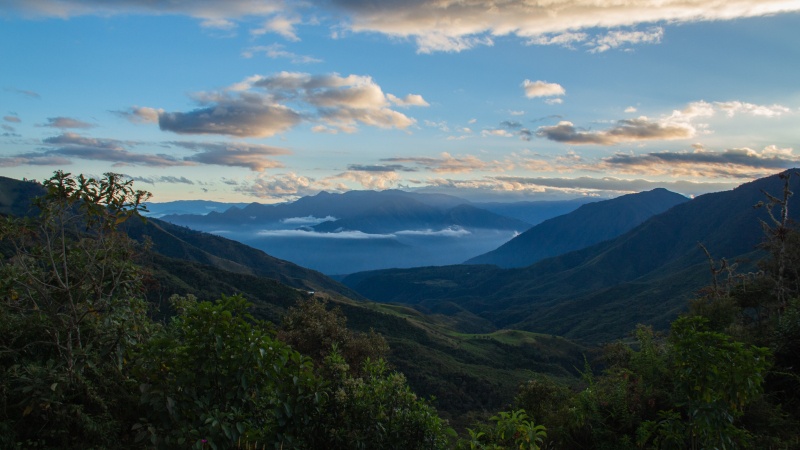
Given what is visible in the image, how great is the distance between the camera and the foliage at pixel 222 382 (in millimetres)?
7598

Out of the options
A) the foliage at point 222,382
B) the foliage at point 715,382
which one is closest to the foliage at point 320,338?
the foliage at point 222,382

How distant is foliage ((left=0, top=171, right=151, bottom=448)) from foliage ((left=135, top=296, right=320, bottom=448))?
1190 millimetres

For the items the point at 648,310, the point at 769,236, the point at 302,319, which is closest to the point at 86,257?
the point at 302,319

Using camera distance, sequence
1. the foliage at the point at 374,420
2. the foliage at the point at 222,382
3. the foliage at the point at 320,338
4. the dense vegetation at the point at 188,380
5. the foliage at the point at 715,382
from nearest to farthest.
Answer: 1. the foliage at the point at 222,382
2. the dense vegetation at the point at 188,380
3. the foliage at the point at 715,382
4. the foliage at the point at 374,420
5. the foliage at the point at 320,338

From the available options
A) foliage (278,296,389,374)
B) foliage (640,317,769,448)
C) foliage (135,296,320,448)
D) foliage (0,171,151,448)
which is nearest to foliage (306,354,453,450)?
foliage (135,296,320,448)

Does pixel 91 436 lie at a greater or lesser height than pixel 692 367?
lesser

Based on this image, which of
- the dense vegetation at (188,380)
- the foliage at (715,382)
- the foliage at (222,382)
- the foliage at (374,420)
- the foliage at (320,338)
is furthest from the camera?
the foliage at (320,338)

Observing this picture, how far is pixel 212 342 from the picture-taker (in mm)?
7887

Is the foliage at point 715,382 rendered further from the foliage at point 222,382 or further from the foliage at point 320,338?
the foliage at point 320,338

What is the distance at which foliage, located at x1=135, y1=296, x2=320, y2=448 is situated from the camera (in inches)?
299

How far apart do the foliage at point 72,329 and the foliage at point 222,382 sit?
119 centimetres

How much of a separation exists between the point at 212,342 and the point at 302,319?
21.2 m

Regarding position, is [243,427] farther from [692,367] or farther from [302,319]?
[302,319]

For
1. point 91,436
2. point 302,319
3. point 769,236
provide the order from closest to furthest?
point 91,436
point 302,319
point 769,236
